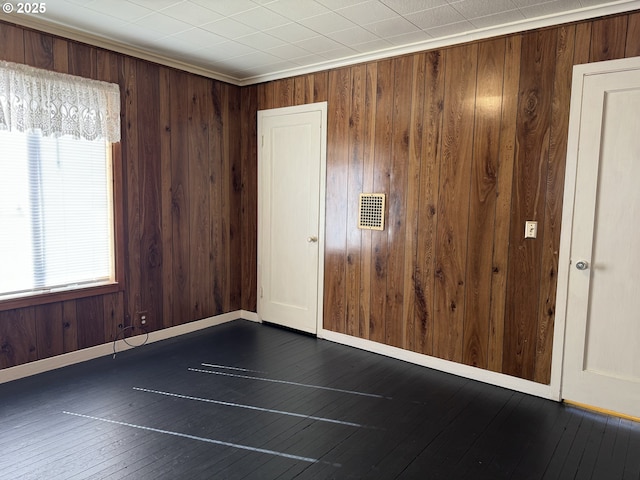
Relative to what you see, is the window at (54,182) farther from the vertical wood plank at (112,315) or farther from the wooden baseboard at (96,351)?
the wooden baseboard at (96,351)

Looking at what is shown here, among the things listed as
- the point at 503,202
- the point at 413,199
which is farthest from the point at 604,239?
the point at 413,199

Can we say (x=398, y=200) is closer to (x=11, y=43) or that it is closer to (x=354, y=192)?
(x=354, y=192)

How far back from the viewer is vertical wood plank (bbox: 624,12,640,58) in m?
2.55

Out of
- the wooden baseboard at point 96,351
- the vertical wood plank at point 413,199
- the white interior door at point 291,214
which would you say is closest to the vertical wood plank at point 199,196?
the wooden baseboard at point 96,351

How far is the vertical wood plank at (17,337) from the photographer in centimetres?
301

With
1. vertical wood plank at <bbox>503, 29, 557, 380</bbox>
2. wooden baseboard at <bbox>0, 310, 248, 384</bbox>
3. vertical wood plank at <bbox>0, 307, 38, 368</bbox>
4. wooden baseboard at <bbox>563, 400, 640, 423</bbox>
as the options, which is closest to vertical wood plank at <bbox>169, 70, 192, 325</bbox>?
wooden baseboard at <bbox>0, 310, 248, 384</bbox>

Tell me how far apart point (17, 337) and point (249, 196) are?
2412 mm

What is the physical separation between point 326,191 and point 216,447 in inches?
95.1

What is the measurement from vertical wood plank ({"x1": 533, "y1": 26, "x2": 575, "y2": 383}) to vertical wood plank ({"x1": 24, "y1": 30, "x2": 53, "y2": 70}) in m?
3.52

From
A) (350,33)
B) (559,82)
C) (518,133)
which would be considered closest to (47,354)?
(350,33)

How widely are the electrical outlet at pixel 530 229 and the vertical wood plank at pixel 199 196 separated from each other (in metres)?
2.93

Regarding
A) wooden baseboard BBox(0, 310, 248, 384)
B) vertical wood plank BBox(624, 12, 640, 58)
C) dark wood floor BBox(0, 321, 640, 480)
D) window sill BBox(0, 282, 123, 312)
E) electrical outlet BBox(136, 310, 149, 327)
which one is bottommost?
dark wood floor BBox(0, 321, 640, 480)

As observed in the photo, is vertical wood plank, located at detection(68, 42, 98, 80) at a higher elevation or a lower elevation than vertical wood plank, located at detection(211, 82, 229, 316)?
higher

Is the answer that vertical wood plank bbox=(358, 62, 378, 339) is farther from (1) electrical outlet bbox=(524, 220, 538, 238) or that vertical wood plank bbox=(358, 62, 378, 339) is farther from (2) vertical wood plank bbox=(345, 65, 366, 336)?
(1) electrical outlet bbox=(524, 220, 538, 238)
